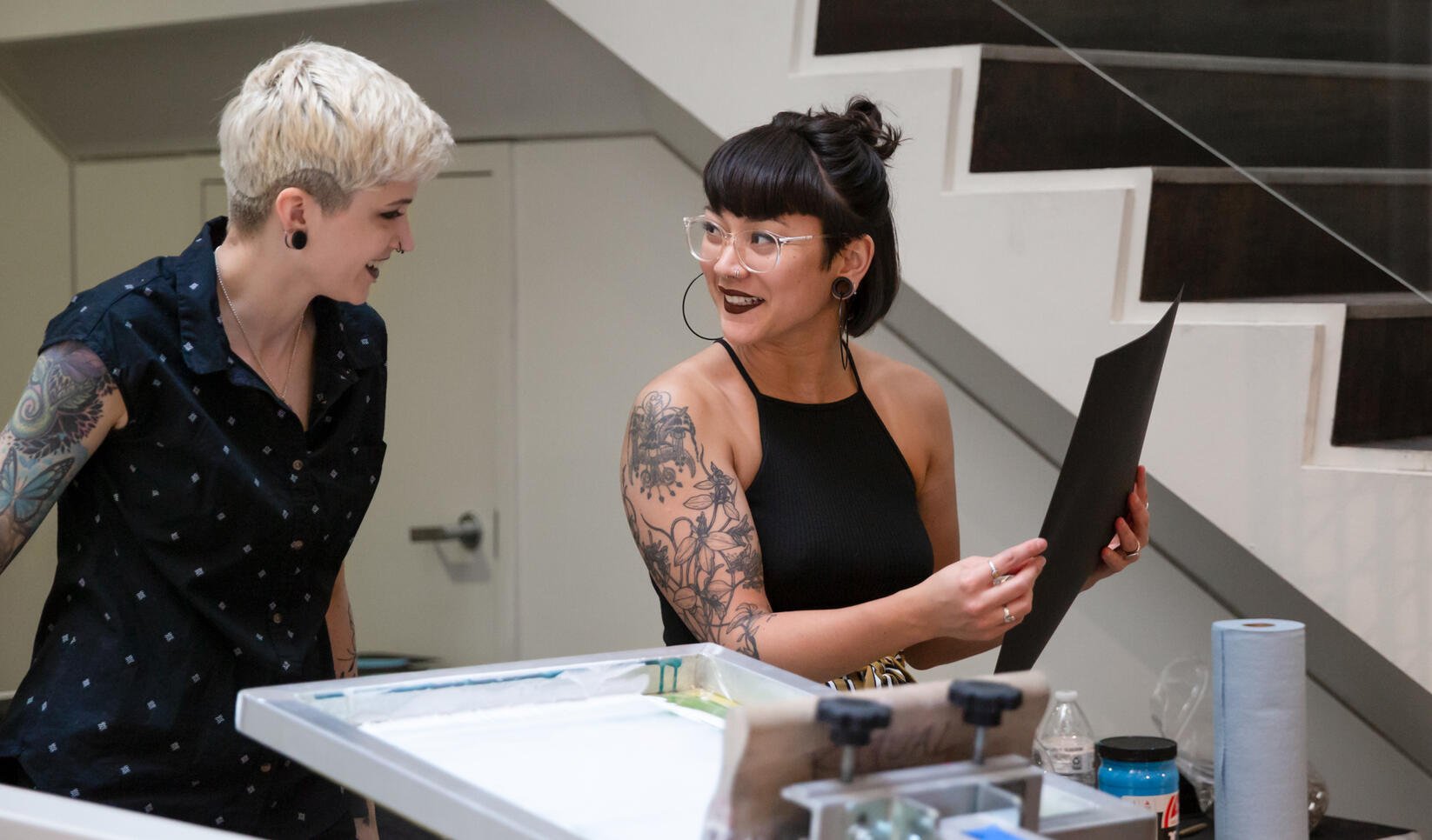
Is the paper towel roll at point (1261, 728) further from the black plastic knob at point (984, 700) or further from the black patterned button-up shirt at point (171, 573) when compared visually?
the black patterned button-up shirt at point (171, 573)

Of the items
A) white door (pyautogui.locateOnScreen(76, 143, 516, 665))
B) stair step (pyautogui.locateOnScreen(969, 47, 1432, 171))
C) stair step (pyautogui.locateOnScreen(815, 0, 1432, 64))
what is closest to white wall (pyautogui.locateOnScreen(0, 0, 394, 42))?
white door (pyautogui.locateOnScreen(76, 143, 516, 665))

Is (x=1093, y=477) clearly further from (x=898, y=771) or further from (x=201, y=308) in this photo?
(x=201, y=308)

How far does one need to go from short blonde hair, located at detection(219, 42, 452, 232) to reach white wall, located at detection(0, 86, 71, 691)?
9.32 feet

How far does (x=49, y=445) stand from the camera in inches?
49.0

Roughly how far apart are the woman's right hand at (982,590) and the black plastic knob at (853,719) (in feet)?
2.05

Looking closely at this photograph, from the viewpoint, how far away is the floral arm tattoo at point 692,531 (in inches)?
54.8

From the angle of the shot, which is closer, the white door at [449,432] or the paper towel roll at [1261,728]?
the paper towel roll at [1261,728]

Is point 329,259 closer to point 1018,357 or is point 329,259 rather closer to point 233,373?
point 233,373

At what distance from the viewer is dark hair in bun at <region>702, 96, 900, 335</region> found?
59.8 inches

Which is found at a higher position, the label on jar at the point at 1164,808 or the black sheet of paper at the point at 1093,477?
the black sheet of paper at the point at 1093,477

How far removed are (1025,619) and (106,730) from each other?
98 centimetres

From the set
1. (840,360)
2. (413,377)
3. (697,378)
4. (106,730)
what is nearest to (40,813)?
(106,730)

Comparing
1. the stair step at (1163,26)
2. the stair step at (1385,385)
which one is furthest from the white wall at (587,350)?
the stair step at (1385,385)

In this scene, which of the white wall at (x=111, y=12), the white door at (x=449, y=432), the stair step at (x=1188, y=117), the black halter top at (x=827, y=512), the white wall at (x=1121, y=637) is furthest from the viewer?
the white door at (x=449, y=432)
